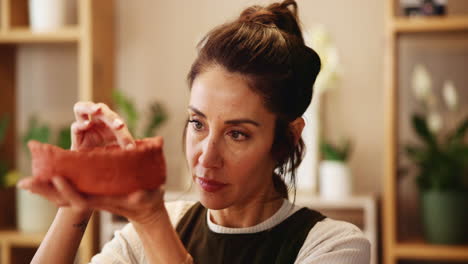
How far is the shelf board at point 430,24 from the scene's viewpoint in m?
2.47

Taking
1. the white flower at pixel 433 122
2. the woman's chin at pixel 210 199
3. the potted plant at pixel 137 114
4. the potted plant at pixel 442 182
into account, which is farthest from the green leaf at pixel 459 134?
the woman's chin at pixel 210 199

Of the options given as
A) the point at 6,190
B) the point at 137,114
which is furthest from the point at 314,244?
the point at 6,190

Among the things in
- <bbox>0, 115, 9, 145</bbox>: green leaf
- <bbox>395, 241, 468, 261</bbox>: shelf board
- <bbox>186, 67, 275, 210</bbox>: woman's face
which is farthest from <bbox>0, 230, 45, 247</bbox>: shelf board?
<bbox>186, 67, 275, 210</bbox>: woman's face

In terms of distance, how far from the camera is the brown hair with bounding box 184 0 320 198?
1.24m

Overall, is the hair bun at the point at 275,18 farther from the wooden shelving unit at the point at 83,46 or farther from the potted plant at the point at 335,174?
the wooden shelving unit at the point at 83,46

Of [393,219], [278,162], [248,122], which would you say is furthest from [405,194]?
[248,122]

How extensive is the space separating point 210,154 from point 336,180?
5.03 feet

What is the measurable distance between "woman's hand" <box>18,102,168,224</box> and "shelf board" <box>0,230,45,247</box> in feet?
5.71

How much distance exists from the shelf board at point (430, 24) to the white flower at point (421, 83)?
0.78 ft

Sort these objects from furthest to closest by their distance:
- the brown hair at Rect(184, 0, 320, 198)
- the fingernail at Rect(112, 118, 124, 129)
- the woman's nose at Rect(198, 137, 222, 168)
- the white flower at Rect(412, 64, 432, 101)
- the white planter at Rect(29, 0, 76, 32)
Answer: the white planter at Rect(29, 0, 76, 32), the white flower at Rect(412, 64, 432, 101), the brown hair at Rect(184, 0, 320, 198), the woman's nose at Rect(198, 137, 222, 168), the fingernail at Rect(112, 118, 124, 129)

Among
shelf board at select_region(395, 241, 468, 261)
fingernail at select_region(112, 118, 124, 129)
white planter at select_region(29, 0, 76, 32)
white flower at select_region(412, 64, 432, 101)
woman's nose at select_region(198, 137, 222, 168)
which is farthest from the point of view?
white planter at select_region(29, 0, 76, 32)

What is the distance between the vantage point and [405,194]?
110 inches

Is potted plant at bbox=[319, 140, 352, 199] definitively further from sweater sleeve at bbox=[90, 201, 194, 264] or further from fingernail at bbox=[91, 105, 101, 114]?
fingernail at bbox=[91, 105, 101, 114]

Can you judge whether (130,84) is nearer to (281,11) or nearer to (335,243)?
(281,11)
